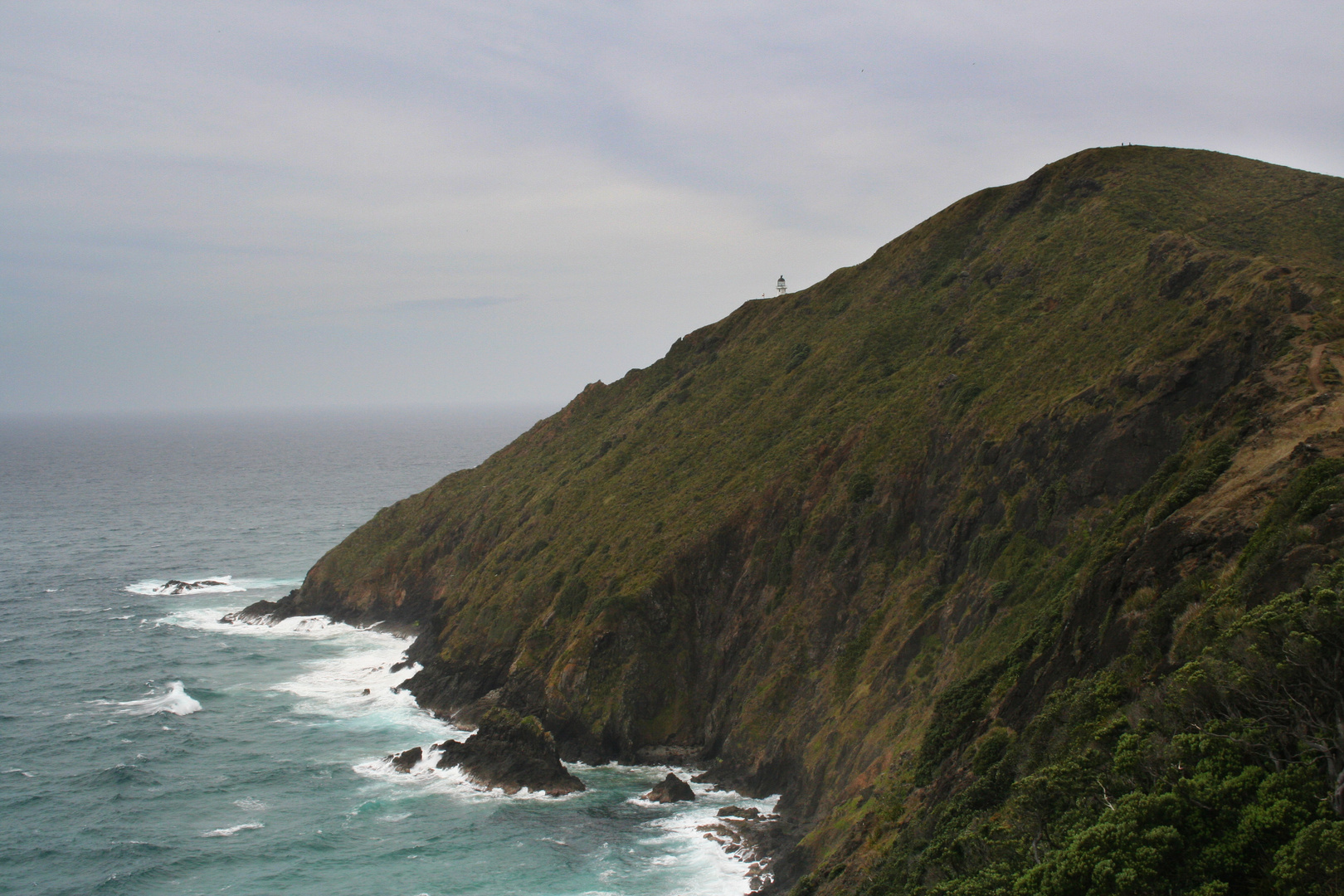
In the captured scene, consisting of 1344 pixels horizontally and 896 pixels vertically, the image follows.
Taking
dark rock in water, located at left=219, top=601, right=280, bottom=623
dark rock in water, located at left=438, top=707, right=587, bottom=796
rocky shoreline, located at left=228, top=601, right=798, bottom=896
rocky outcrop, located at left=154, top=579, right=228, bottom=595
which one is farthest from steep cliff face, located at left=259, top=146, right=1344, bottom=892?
rocky outcrop, located at left=154, top=579, right=228, bottom=595

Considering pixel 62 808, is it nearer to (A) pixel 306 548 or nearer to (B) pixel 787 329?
(B) pixel 787 329

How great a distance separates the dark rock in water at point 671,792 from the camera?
49500 millimetres

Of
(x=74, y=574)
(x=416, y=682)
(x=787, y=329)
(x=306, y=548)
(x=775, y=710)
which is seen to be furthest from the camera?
(x=306, y=548)

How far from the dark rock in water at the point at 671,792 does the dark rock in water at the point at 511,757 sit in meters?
4.66

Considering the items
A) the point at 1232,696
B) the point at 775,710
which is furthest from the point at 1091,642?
the point at 775,710

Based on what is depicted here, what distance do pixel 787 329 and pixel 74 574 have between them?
303 feet

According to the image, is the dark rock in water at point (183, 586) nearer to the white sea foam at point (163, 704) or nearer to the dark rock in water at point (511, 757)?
the white sea foam at point (163, 704)

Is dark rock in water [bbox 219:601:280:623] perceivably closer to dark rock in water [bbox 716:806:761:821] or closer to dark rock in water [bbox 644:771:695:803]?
dark rock in water [bbox 644:771:695:803]

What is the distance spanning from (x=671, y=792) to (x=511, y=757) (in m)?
10.5

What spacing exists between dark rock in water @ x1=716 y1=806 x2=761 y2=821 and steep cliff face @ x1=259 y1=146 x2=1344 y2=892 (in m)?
2.35

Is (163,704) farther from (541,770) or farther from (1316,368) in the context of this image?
(1316,368)

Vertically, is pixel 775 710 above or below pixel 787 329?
below

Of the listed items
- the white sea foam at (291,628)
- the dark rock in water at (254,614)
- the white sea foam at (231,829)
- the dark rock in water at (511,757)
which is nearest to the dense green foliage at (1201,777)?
the dark rock in water at (511,757)

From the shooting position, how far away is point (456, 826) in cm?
4731
